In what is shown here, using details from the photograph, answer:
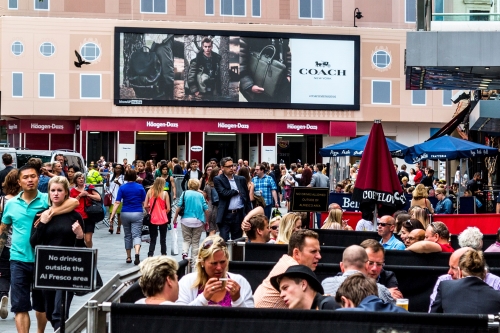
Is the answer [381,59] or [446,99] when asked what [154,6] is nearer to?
[381,59]

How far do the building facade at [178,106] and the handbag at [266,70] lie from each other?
1159 millimetres

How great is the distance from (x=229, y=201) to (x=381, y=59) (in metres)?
40.4

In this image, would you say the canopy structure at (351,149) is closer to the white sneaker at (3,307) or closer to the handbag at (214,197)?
the handbag at (214,197)

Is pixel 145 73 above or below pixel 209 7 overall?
below

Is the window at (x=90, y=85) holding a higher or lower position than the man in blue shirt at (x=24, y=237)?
higher

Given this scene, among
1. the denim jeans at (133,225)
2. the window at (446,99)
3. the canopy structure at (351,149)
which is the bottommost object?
the denim jeans at (133,225)

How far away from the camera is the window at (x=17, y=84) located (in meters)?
51.4

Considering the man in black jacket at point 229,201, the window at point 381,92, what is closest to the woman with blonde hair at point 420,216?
the man in black jacket at point 229,201

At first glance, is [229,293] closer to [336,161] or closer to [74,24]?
[336,161]

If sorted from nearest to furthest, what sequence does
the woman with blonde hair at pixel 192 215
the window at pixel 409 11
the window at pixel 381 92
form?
the woman with blonde hair at pixel 192 215
the window at pixel 381 92
the window at pixel 409 11

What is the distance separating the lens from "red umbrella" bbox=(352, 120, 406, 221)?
1412 centimetres

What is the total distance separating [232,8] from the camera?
54.4 meters

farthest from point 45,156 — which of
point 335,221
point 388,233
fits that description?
point 388,233

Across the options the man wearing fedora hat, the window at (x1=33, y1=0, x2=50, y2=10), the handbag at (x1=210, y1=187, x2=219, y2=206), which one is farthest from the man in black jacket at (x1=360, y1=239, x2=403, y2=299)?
the window at (x1=33, y1=0, x2=50, y2=10)
